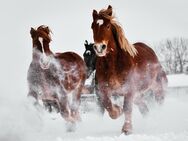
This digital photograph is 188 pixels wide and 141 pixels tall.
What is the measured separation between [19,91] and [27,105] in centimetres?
107

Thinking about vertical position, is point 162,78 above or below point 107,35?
below

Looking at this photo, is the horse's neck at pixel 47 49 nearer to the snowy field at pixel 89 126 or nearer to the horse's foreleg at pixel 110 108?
the snowy field at pixel 89 126

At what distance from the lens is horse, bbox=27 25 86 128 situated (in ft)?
35.4

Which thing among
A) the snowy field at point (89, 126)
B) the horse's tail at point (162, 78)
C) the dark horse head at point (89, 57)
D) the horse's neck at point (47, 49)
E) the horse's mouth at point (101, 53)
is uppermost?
the horse's mouth at point (101, 53)

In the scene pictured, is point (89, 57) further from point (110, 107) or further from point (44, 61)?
point (110, 107)

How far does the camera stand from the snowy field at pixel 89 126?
8852 millimetres

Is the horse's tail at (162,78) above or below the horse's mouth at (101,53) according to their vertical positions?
below

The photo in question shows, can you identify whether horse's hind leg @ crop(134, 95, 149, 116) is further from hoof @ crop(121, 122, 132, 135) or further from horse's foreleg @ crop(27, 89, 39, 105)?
horse's foreleg @ crop(27, 89, 39, 105)

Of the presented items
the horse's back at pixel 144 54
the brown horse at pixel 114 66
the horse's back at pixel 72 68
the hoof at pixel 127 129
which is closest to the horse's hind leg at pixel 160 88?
the horse's back at pixel 144 54

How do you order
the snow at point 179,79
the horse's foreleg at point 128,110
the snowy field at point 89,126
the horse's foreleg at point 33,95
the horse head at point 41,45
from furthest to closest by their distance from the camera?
1. the snow at point 179,79
2. the horse's foreleg at point 33,95
3. the horse head at point 41,45
4. the horse's foreleg at point 128,110
5. the snowy field at point 89,126

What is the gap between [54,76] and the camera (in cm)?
1111

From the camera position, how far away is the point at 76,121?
1118cm

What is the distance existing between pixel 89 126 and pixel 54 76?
124cm

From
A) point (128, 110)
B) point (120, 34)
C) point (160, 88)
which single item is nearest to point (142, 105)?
point (160, 88)
